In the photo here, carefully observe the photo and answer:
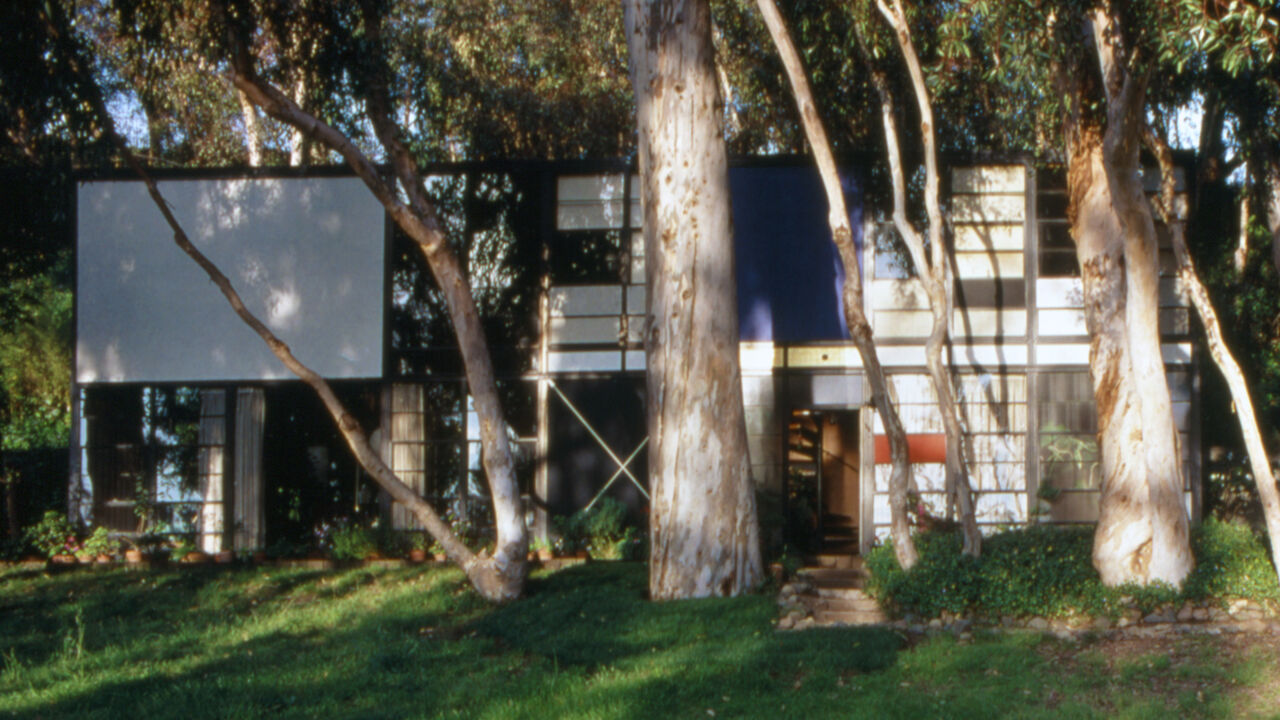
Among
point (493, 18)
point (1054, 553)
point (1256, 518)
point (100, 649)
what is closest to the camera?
point (100, 649)

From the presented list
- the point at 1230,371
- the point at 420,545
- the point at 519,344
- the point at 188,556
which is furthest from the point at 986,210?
the point at 188,556

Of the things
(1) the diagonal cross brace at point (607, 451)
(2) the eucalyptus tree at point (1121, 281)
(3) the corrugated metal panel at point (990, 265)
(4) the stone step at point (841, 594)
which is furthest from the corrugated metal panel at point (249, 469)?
(2) the eucalyptus tree at point (1121, 281)

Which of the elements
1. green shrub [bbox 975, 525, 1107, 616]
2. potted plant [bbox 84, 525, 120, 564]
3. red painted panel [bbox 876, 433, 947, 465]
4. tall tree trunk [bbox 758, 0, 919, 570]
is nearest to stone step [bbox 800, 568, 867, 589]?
tall tree trunk [bbox 758, 0, 919, 570]

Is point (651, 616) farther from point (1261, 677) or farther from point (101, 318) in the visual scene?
point (101, 318)

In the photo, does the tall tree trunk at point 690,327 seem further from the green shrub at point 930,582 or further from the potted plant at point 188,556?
the potted plant at point 188,556

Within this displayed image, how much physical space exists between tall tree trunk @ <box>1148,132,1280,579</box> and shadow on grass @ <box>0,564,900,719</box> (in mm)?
4144

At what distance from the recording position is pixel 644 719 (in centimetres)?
791

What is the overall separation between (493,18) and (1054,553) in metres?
14.3

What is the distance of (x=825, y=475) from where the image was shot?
1770cm

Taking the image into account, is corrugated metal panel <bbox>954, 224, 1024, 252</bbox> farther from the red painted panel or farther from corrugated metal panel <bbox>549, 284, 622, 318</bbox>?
corrugated metal panel <bbox>549, 284, 622, 318</bbox>

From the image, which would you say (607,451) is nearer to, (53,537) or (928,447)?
(928,447)

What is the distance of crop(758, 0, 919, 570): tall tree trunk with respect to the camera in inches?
470

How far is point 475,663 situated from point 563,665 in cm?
76

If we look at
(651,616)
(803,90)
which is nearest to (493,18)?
(803,90)
